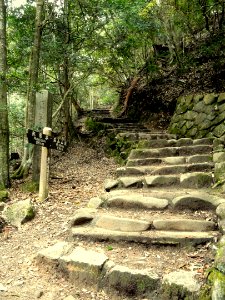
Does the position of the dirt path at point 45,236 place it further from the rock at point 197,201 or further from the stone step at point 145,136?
the rock at point 197,201

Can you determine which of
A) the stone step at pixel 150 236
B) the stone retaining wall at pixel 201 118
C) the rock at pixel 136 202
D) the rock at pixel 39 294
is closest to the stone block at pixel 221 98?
the stone retaining wall at pixel 201 118

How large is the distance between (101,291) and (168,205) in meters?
1.68

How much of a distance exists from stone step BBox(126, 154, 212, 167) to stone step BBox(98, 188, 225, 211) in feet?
3.81

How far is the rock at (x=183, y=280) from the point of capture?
2.58 meters

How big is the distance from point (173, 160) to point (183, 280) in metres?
3.42

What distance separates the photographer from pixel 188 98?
8680 millimetres

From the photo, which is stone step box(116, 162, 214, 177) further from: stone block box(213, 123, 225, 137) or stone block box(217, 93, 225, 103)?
stone block box(217, 93, 225, 103)

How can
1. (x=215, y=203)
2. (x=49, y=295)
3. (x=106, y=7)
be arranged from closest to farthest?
(x=49, y=295) < (x=215, y=203) < (x=106, y=7)

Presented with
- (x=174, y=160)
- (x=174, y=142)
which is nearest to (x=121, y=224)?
(x=174, y=160)

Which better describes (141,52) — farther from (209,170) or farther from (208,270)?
(208,270)

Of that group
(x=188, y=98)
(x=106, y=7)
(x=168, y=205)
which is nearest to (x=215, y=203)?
(x=168, y=205)

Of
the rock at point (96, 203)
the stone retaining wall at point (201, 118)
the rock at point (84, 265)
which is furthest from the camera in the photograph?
the stone retaining wall at point (201, 118)

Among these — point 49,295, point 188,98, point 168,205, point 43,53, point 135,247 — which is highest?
point 43,53

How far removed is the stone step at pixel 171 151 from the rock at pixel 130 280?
3.79 meters
